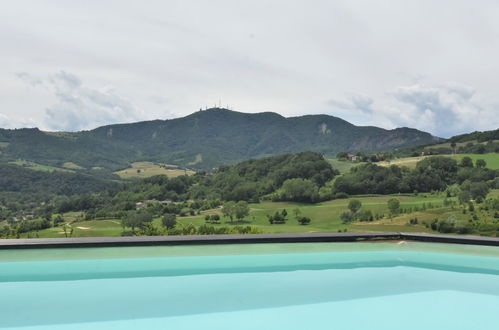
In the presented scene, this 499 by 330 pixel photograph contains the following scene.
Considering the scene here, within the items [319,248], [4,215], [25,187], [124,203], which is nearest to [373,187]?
[124,203]

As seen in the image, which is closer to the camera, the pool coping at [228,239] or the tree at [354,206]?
the pool coping at [228,239]

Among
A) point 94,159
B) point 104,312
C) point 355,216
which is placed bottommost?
point 355,216

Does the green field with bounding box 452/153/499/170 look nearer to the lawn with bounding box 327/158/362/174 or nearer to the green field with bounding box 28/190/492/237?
the green field with bounding box 28/190/492/237

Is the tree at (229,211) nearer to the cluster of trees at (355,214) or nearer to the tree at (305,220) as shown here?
the tree at (305,220)

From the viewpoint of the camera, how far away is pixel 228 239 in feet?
12.3

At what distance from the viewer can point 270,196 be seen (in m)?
51.9

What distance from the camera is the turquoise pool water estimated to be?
8.30 feet

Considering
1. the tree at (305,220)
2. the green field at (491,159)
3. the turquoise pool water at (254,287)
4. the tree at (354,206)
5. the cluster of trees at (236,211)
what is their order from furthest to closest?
the green field at (491,159), the cluster of trees at (236,211), the tree at (305,220), the tree at (354,206), the turquoise pool water at (254,287)

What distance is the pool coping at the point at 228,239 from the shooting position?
3434mm

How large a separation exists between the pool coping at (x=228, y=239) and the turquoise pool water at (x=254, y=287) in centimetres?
6

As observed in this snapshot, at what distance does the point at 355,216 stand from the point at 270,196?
54.7 feet

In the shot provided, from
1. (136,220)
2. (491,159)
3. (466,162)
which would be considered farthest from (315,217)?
(491,159)

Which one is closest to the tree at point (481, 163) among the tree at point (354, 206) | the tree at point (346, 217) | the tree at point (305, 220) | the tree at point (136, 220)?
the tree at point (354, 206)

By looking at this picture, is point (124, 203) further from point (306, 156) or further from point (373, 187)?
point (373, 187)
